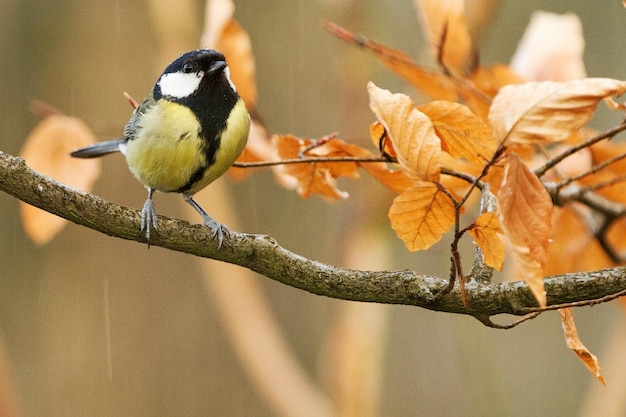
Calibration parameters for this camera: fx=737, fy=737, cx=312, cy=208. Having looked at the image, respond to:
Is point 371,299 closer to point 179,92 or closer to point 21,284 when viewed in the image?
point 179,92

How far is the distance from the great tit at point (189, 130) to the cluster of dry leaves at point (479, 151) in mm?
60

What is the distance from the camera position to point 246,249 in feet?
2.56

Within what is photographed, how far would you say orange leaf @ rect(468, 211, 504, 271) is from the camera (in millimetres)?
636

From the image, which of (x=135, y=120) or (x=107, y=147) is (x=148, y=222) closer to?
(x=135, y=120)

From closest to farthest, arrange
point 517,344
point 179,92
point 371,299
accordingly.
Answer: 1. point 371,299
2. point 179,92
3. point 517,344

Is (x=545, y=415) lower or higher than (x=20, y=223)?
lower

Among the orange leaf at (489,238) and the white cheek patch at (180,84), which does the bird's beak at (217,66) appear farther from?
the orange leaf at (489,238)

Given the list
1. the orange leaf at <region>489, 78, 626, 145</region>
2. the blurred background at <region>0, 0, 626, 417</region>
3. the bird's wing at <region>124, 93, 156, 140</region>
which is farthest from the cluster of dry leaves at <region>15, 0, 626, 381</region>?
the blurred background at <region>0, 0, 626, 417</region>

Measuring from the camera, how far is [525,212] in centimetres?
53

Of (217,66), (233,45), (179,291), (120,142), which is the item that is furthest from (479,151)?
(179,291)

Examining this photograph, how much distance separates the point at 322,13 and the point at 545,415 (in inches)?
68.9

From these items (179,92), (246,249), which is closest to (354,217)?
(179,92)

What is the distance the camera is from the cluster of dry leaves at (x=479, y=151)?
519 millimetres

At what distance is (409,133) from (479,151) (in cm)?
13
